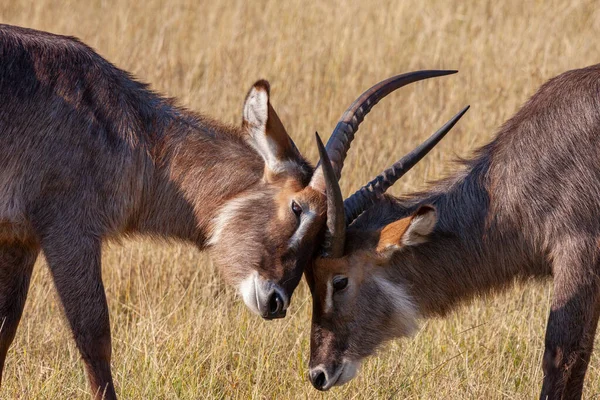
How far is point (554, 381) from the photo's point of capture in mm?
4973

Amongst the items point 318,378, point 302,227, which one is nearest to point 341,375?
point 318,378

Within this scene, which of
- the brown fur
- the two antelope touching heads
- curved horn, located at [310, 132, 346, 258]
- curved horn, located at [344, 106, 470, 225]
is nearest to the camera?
curved horn, located at [310, 132, 346, 258]

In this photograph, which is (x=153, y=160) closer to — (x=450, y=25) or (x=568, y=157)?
(x=568, y=157)

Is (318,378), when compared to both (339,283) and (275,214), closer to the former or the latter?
(339,283)

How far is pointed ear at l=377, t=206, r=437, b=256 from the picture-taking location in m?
4.82

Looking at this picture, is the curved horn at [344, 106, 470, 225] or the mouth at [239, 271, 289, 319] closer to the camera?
the mouth at [239, 271, 289, 319]

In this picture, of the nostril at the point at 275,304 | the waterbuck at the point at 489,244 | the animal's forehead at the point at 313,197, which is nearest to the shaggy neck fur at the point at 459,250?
the waterbuck at the point at 489,244

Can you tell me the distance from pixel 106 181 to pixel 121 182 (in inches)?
3.8

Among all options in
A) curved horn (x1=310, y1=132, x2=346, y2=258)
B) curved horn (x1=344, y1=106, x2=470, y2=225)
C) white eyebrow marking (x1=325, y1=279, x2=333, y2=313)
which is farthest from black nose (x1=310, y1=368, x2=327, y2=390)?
curved horn (x1=344, y1=106, x2=470, y2=225)

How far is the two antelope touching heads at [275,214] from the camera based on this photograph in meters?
5.00

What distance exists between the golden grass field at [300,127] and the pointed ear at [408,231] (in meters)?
0.62

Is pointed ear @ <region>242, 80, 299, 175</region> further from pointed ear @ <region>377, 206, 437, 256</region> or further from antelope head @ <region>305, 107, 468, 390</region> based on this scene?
pointed ear @ <region>377, 206, 437, 256</region>

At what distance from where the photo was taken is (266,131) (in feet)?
16.8

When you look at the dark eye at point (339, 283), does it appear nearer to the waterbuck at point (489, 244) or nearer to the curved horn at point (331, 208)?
the waterbuck at point (489, 244)
